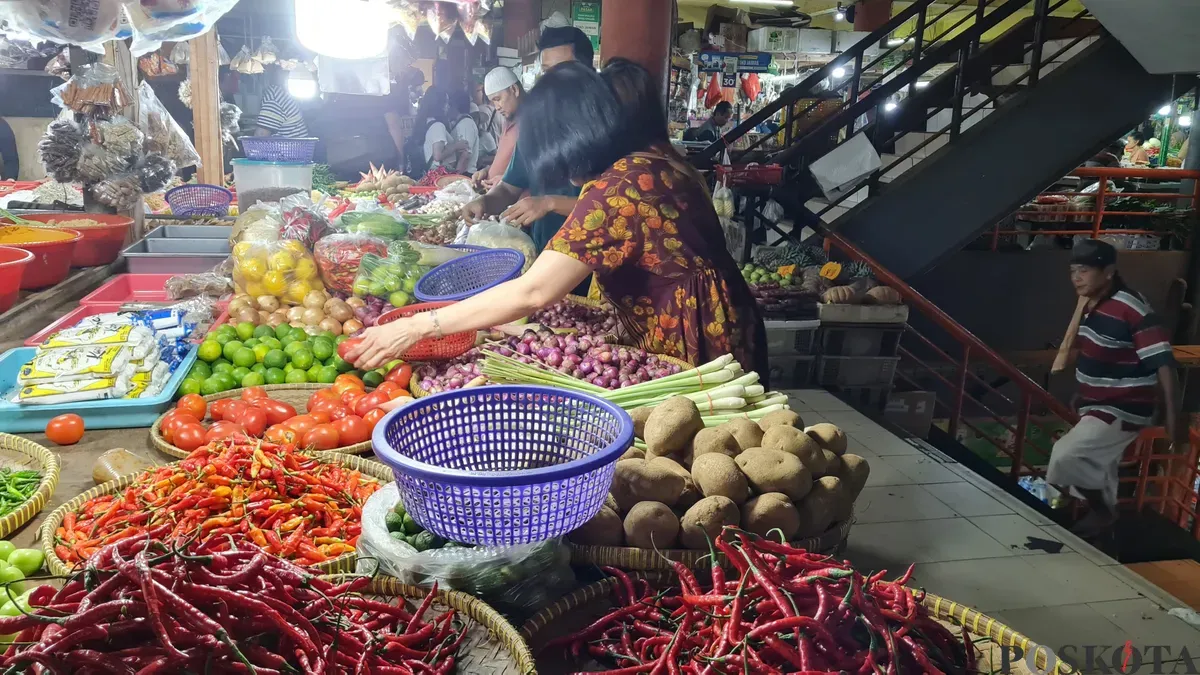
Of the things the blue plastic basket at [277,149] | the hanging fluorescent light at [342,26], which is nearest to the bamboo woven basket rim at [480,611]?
the hanging fluorescent light at [342,26]

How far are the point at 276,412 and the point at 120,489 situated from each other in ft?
2.11

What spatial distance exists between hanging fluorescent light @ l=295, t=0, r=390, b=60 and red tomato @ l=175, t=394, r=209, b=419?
2.53m

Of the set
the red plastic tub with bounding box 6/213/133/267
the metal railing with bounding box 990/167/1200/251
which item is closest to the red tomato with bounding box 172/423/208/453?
the red plastic tub with bounding box 6/213/133/267

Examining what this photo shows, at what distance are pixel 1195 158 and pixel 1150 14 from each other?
192 inches

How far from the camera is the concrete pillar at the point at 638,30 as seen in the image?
564cm

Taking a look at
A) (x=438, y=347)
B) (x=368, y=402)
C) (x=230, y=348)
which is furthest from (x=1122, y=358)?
(x=230, y=348)

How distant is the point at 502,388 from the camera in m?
1.91

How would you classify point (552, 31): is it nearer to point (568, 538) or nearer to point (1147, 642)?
point (568, 538)

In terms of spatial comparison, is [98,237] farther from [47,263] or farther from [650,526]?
[650,526]

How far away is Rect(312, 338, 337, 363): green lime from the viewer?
10.8 ft

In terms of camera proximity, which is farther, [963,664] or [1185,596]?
[1185,596]

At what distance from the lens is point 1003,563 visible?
3.06m

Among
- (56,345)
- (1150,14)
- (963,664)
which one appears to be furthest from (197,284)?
(1150,14)

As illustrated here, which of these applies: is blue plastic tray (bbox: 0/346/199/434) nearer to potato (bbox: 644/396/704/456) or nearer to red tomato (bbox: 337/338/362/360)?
red tomato (bbox: 337/338/362/360)
